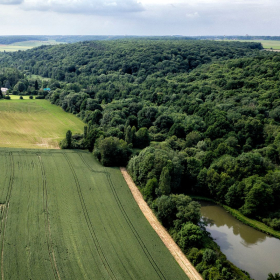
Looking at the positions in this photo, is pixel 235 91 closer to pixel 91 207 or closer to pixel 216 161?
pixel 216 161

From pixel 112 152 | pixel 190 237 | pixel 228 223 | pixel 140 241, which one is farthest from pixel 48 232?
pixel 228 223

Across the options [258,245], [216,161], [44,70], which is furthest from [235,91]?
[44,70]

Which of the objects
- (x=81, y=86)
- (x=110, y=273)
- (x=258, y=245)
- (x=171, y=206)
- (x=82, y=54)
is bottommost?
(x=258, y=245)

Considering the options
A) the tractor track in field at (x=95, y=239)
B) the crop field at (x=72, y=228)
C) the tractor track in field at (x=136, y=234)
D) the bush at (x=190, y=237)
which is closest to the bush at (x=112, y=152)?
the crop field at (x=72, y=228)

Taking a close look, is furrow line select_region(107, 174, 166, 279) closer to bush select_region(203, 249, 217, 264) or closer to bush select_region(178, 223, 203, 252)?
bush select_region(178, 223, 203, 252)

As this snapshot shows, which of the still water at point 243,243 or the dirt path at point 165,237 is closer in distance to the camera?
the dirt path at point 165,237

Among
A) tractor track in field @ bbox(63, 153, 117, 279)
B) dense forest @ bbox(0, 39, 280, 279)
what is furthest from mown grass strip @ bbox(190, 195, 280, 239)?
tractor track in field @ bbox(63, 153, 117, 279)

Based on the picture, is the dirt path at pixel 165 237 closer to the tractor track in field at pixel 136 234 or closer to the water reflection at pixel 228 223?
the tractor track in field at pixel 136 234
